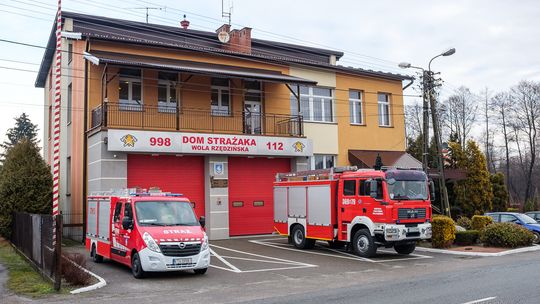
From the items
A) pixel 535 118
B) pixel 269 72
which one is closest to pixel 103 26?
pixel 269 72

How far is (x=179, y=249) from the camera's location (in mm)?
13188

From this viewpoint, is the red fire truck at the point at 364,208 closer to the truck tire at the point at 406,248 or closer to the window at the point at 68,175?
the truck tire at the point at 406,248

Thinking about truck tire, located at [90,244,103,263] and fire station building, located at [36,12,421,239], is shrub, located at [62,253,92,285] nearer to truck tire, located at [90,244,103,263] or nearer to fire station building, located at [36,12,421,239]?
truck tire, located at [90,244,103,263]

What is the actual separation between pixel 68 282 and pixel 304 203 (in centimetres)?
973

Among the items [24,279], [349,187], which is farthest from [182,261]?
[349,187]

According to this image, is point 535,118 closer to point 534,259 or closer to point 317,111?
point 317,111

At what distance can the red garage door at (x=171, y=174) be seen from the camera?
22.3 meters

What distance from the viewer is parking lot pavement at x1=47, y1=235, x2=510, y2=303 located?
11.1 m

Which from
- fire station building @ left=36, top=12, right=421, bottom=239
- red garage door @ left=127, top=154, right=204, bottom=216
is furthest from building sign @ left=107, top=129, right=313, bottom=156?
red garage door @ left=127, top=154, right=204, bottom=216

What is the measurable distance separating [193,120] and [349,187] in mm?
9111

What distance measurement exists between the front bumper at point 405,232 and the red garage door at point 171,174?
9.77 metres

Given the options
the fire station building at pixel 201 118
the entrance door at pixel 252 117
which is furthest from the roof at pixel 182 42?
the entrance door at pixel 252 117

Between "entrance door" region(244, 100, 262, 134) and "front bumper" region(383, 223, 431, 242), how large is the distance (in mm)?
10646

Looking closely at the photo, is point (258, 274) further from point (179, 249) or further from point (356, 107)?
point (356, 107)
